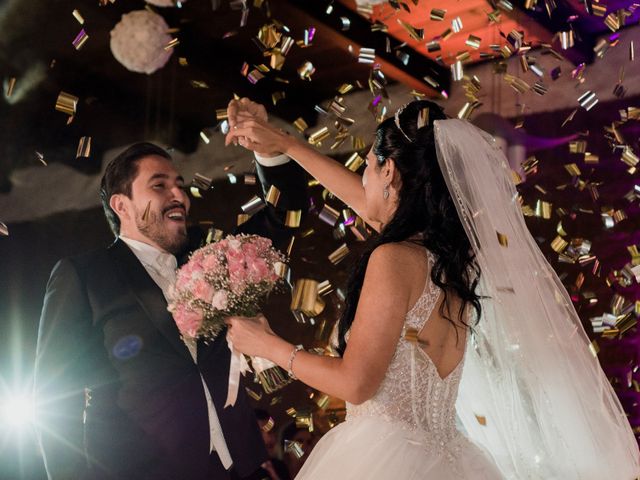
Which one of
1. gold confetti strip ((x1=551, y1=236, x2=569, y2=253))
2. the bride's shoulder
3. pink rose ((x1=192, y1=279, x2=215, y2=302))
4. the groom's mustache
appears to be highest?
the bride's shoulder

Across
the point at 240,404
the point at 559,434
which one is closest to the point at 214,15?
the point at 240,404

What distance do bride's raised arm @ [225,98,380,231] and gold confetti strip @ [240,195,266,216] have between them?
66 centimetres

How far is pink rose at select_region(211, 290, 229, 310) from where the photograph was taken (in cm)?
264

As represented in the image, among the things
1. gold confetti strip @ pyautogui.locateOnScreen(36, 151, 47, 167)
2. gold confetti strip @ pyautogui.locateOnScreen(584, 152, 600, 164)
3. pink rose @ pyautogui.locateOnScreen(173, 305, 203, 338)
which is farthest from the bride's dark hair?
gold confetti strip @ pyautogui.locateOnScreen(584, 152, 600, 164)

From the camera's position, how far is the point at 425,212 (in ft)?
8.11

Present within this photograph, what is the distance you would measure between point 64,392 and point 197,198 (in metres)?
1.32

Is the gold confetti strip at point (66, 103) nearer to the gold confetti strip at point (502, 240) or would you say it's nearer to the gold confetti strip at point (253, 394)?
the gold confetti strip at point (253, 394)

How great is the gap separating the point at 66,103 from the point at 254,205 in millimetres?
972

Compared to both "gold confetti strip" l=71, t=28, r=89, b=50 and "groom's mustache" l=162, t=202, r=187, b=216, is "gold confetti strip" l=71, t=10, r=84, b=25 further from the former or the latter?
"groom's mustache" l=162, t=202, r=187, b=216

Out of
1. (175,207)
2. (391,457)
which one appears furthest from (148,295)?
(391,457)

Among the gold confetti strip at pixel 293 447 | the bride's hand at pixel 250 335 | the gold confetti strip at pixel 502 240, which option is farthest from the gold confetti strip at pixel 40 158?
the gold confetti strip at pixel 293 447

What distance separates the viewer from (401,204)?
2.45 metres

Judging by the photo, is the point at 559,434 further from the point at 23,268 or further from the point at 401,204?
the point at 23,268

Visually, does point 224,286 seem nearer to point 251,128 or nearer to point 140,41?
point 251,128
